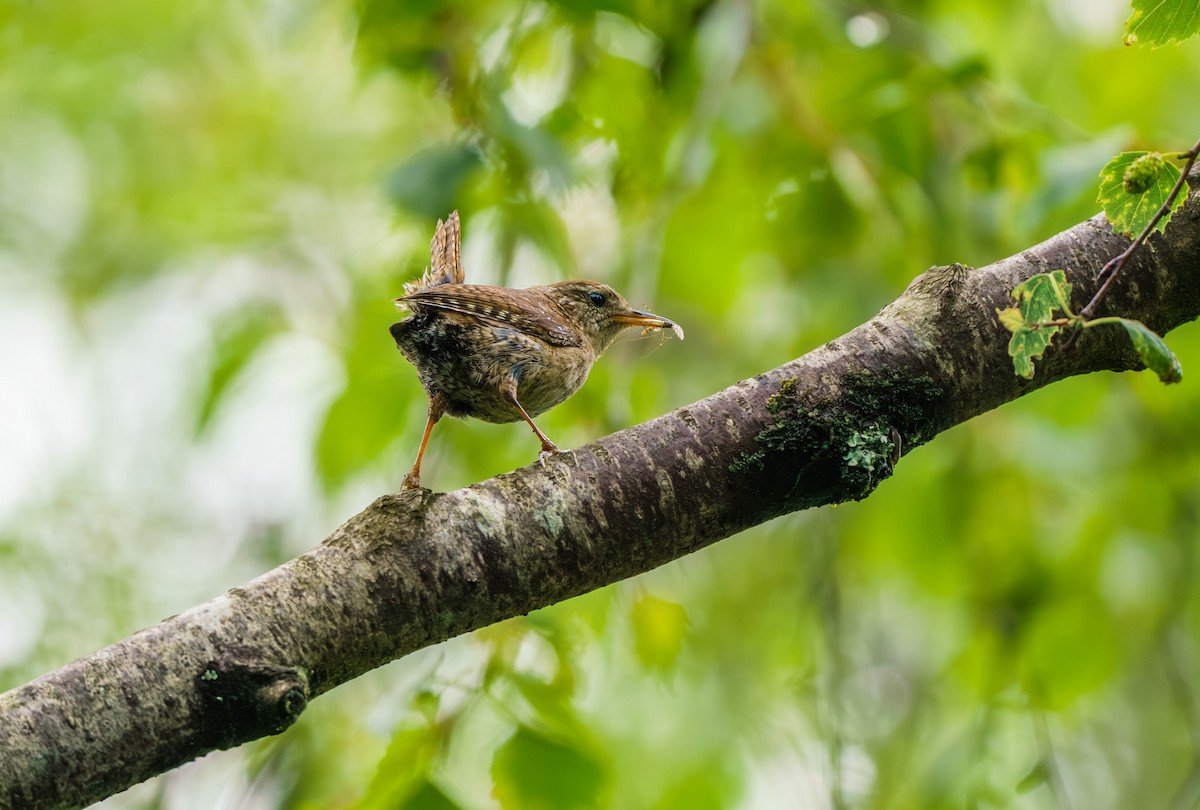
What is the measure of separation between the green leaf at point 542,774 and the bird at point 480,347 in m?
0.78

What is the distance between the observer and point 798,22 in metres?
4.22

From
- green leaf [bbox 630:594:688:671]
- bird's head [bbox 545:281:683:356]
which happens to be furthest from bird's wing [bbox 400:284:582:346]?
green leaf [bbox 630:594:688:671]


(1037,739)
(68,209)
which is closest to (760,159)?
(1037,739)

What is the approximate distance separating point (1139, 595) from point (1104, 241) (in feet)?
9.38

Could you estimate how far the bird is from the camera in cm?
321

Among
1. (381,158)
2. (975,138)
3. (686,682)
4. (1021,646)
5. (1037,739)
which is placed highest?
(381,158)

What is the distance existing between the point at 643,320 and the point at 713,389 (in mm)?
1211

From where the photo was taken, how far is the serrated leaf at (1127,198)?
69.5 inches

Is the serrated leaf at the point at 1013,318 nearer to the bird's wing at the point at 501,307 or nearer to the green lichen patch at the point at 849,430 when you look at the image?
the green lichen patch at the point at 849,430

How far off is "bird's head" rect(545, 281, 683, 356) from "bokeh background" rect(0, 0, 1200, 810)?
0.14 metres

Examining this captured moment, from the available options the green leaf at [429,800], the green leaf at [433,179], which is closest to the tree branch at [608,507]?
the green leaf at [429,800]

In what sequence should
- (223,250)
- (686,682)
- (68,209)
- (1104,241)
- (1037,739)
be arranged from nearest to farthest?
1. (1104,241)
2. (1037,739)
3. (686,682)
4. (223,250)
5. (68,209)

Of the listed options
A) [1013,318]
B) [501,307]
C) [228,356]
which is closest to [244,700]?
[1013,318]

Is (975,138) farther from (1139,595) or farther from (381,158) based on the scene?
(381,158)
